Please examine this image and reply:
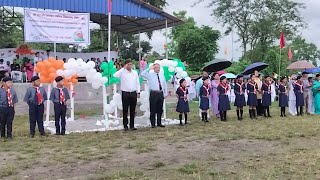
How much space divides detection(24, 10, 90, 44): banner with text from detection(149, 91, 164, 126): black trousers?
201 inches

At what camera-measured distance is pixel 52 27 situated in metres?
15.4

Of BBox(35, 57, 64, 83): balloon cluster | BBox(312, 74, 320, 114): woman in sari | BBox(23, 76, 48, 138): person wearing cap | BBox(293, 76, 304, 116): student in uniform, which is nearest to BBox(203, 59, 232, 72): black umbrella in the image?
BBox(293, 76, 304, 116): student in uniform

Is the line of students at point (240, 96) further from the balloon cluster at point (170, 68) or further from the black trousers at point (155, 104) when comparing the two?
the black trousers at point (155, 104)

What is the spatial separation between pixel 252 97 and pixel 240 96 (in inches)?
18.6

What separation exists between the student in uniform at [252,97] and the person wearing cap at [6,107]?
24.3 feet

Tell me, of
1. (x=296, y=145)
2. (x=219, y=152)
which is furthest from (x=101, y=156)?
(x=296, y=145)

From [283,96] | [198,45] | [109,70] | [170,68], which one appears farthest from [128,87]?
[198,45]

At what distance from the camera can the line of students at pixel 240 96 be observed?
1248 centimetres

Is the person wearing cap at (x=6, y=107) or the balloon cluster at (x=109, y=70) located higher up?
the balloon cluster at (x=109, y=70)

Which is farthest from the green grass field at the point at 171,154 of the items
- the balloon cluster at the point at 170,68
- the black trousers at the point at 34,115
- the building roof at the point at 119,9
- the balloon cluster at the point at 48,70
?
the building roof at the point at 119,9

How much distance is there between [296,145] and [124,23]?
16558 millimetres

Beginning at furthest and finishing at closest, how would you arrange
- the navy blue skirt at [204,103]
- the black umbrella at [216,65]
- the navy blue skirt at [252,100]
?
the black umbrella at [216,65], the navy blue skirt at [252,100], the navy blue skirt at [204,103]

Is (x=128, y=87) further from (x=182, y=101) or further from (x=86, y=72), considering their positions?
(x=182, y=101)

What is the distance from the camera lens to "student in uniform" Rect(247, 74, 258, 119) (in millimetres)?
13922
